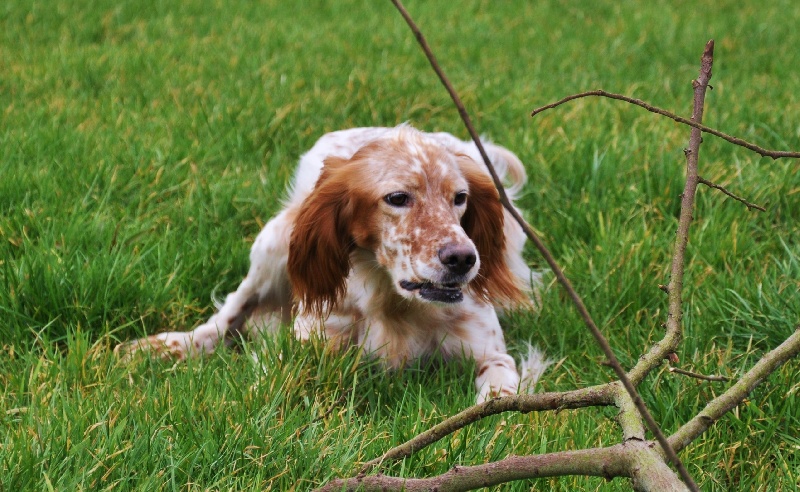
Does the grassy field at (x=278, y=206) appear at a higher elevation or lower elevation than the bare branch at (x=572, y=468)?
lower

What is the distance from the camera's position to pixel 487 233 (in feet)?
10.7

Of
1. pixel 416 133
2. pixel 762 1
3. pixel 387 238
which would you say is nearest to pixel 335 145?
pixel 416 133

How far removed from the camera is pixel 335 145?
3998mm

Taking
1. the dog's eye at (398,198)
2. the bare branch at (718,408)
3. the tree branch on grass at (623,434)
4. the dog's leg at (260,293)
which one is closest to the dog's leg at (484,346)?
the dog's eye at (398,198)

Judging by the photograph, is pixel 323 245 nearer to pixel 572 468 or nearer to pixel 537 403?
pixel 537 403

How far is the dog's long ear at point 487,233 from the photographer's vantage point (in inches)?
127

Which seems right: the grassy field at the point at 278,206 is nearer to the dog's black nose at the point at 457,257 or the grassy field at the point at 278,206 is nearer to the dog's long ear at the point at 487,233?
the dog's long ear at the point at 487,233

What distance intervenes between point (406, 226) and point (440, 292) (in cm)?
23

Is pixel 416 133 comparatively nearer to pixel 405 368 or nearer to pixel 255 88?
pixel 405 368

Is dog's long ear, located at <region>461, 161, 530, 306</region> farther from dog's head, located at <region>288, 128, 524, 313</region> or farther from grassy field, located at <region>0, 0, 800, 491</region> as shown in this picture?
grassy field, located at <region>0, 0, 800, 491</region>

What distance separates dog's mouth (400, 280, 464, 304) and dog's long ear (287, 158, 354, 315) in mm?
372

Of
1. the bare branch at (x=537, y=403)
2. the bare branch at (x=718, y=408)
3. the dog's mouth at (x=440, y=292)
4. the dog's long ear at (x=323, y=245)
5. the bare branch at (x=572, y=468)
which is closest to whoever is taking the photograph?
the bare branch at (x=572, y=468)

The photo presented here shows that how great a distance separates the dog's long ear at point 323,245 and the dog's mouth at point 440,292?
1.22ft

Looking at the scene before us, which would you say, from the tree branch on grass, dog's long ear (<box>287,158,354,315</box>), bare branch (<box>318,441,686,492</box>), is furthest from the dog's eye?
bare branch (<box>318,441,686,492</box>)
